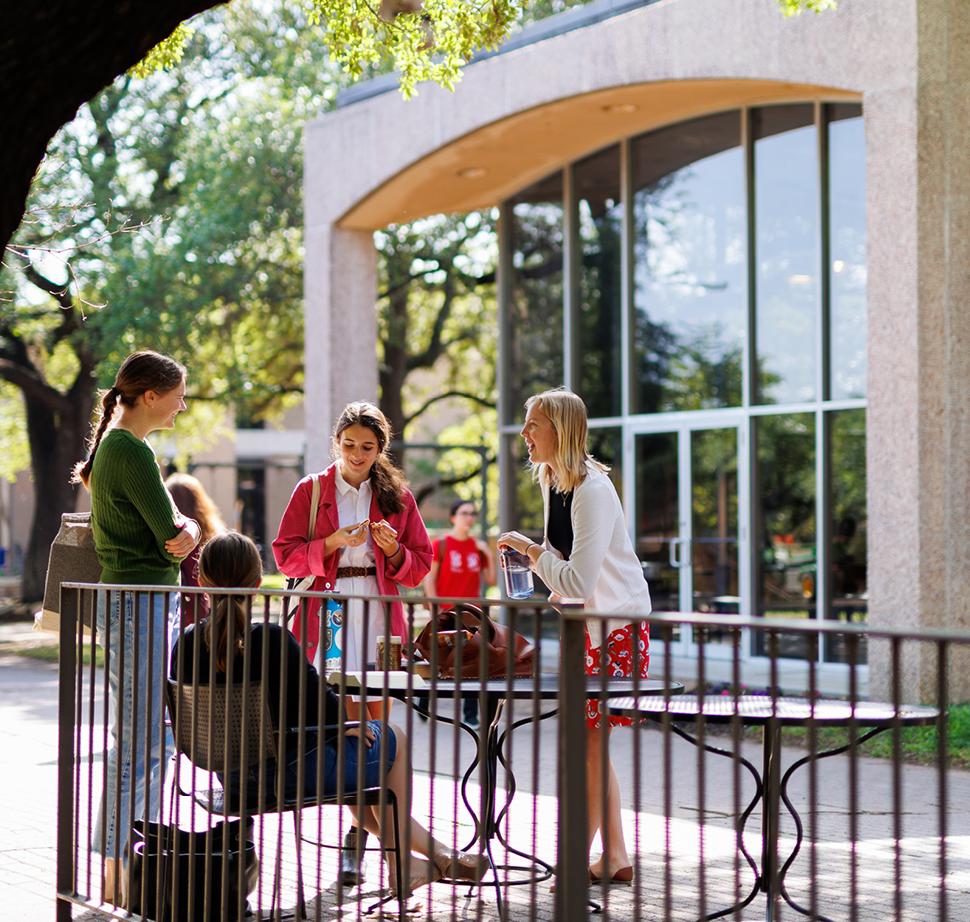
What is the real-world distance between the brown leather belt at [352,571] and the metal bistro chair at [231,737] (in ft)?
4.37

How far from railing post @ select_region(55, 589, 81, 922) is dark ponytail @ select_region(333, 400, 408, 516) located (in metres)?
1.39

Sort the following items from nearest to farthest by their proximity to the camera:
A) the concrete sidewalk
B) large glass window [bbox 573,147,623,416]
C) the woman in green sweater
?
1. the woman in green sweater
2. the concrete sidewalk
3. large glass window [bbox 573,147,623,416]

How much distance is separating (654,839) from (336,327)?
11.6 metres

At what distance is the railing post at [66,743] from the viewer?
5.45 meters

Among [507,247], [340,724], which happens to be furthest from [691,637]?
[340,724]

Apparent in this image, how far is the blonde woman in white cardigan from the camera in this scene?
5.63m

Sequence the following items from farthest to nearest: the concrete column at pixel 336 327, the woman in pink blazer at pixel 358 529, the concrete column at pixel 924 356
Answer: the concrete column at pixel 336 327, the concrete column at pixel 924 356, the woman in pink blazer at pixel 358 529

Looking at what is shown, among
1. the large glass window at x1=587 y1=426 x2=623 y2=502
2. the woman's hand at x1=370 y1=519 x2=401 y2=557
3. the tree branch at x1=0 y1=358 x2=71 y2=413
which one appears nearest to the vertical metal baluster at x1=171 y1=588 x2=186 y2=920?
the woman's hand at x1=370 y1=519 x2=401 y2=557

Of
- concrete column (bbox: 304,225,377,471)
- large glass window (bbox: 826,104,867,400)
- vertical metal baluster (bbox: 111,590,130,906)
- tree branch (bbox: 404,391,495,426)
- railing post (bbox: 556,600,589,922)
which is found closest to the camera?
railing post (bbox: 556,600,589,922)

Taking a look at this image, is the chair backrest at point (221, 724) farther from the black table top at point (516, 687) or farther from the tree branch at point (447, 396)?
the tree branch at point (447, 396)

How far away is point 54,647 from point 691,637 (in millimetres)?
8909

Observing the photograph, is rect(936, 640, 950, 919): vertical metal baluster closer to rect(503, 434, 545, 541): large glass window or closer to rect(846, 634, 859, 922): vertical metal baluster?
rect(846, 634, 859, 922): vertical metal baluster

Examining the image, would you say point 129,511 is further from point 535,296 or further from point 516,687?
point 535,296

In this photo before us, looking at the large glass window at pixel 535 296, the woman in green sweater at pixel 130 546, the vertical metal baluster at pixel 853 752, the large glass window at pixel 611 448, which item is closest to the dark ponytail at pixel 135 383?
the woman in green sweater at pixel 130 546
